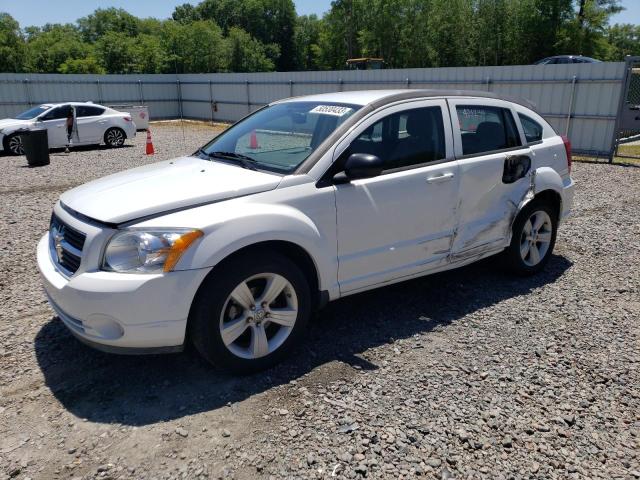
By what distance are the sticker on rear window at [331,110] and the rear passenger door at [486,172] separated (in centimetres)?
103

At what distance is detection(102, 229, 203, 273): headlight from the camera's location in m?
3.06

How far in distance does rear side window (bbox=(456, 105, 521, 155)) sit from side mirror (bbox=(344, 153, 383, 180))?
124 centimetres

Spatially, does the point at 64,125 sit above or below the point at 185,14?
below

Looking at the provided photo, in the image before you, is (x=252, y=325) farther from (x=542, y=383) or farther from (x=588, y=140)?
(x=588, y=140)

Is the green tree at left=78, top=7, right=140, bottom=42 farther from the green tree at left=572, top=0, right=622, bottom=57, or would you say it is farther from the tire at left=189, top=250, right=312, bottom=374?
the tire at left=189, top=250, right=312, bottom=374

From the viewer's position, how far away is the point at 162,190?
3475 millimetres

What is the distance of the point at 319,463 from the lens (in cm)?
274

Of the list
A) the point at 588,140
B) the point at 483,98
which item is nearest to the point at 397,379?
the point at 483,98

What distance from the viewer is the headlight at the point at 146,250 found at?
10.0 ft

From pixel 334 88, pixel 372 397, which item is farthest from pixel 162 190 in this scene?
pixel 334 88

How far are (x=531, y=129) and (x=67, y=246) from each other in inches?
170

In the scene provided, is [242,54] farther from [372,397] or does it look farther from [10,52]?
[372,397]

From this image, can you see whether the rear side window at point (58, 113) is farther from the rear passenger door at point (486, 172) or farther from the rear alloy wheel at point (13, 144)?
the rear passenger door at point (486, 172)

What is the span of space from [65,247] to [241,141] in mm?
1671
